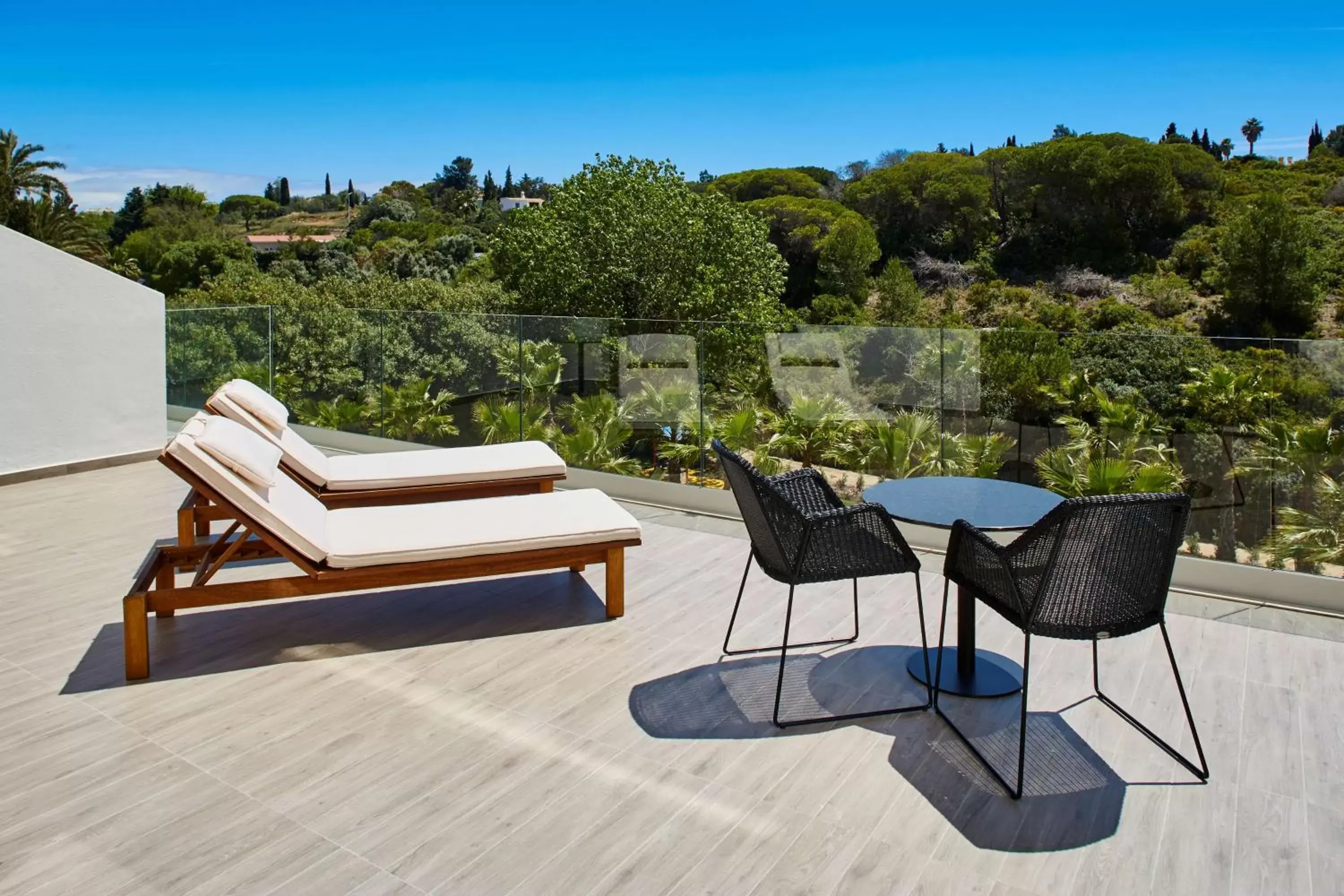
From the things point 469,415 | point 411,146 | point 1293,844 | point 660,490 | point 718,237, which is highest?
point 411,146

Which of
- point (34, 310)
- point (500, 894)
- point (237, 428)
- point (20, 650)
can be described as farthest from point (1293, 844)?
point (34, 310)

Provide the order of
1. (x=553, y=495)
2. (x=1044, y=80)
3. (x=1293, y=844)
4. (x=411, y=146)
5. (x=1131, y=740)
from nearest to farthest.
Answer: (x=1293, y=844) < (x=1131, y=740) < (x=553, y=495) < (x=1044, y=80) < (x=411, y=146)

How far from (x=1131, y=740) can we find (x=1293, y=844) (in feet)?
2.00

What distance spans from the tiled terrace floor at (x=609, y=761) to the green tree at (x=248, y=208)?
6714cm

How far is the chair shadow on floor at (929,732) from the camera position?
2.63 metres

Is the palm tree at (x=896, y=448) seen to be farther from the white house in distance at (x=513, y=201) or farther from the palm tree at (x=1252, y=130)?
the white house in distance at (x=513, y=201)

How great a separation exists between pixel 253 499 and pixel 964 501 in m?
2.60

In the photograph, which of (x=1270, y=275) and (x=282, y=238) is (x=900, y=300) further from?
(x=282, y=238)

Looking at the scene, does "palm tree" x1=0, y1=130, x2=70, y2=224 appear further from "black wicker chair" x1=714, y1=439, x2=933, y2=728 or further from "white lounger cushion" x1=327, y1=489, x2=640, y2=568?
"black wicker chair" x1=714, y1=439, x2=933, y2=728

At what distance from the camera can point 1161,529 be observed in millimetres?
2754

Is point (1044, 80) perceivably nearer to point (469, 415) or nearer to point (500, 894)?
point (469, 415)

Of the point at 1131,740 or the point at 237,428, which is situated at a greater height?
the point at 237,428

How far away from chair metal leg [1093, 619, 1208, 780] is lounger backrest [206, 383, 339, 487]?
3.59 meters

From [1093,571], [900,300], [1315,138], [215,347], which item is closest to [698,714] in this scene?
[1093,571]
